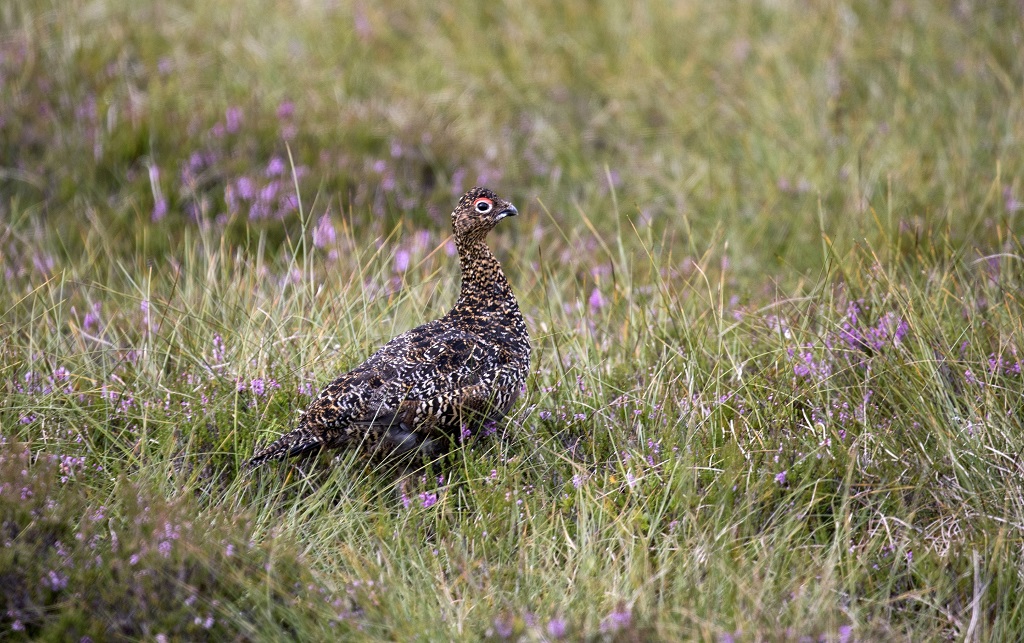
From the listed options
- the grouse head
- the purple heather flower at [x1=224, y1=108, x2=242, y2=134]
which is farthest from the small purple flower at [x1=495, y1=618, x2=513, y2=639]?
the purple heather flower at [x1=224, y1=108, x2=242, y2=134]

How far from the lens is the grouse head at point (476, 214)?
4426 mm

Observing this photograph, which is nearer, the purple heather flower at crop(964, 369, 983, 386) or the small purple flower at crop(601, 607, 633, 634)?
the small purple flower at crop(601, 607, 633, 634)

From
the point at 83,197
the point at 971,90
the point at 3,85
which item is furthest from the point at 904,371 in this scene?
the point at 3,85

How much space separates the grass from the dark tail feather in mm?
98

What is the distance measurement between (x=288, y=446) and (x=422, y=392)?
51 cm

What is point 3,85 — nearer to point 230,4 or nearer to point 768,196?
point 230,4

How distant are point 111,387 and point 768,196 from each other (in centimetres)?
425

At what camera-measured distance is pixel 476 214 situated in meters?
4.43

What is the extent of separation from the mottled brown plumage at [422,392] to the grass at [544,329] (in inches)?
5.4

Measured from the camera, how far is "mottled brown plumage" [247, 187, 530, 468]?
12.5 feet

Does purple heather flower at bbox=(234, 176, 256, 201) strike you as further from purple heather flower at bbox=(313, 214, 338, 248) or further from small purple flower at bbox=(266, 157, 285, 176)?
purple heather flower at bbox=(313, 214, 338, 248)

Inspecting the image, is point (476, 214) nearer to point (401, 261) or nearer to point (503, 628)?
point (401, 261)

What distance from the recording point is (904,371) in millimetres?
4043

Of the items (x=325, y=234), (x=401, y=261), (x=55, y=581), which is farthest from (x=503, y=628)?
(x=325, y=234)
